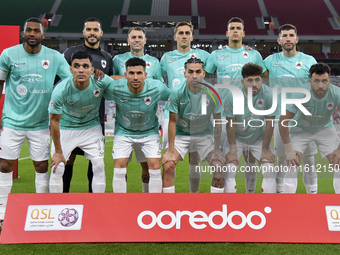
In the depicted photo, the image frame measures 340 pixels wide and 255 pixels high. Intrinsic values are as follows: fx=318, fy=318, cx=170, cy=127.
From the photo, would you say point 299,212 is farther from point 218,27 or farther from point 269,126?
point 218,27

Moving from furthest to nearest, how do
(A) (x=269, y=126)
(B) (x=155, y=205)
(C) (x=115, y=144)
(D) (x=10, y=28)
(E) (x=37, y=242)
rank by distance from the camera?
(D) (x=10, y=28) → (C) (x=115, y=144) → (A) (x=269, y=126) → (B) (x=155, y=205) → (E) (x=37, y=242)

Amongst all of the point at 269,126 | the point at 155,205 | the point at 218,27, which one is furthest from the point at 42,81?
the point at 218,27

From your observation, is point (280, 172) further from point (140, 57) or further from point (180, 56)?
point (140, 57)

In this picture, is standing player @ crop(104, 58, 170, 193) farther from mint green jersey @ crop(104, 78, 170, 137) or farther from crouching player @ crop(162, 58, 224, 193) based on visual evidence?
crouching player @ crop(162, 58, 224, 193)

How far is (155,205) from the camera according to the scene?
2771mm

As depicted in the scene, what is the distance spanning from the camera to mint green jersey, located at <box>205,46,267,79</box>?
13.0 feet

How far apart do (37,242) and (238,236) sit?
1.66 meters

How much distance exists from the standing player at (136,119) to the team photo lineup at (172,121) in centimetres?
1

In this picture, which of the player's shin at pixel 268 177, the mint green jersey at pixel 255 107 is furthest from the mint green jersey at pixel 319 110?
the player's shin at pixel 268 177

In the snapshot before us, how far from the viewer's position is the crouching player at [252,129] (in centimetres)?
310

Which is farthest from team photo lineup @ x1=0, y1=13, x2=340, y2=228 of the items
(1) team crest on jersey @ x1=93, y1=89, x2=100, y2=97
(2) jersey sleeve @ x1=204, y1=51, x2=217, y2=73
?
(2) jersey sleeve @ x1=204, y1=51, x2=217, y2=73

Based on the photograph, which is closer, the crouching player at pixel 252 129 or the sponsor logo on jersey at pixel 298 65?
the crouching player at pixel 252 129

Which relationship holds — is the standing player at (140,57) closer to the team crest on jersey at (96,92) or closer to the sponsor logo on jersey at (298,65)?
the team crest on jersey at (96,92)

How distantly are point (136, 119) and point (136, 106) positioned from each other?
142 millimetres
